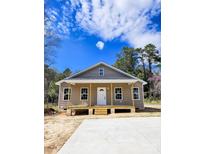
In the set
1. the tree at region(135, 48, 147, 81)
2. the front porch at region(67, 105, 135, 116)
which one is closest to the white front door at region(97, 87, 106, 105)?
the front porch at region(67, 105, 135, 116)

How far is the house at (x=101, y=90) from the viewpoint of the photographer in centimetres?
982

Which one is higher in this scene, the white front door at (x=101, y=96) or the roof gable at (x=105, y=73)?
the roof gable at (x=105, y=73)

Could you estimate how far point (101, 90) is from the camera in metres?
9.96

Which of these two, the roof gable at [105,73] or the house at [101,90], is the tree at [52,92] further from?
the roof gable at [105,73]

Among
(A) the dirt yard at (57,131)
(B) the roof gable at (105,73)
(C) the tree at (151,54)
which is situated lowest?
(A) the dirt yard at (57,131)

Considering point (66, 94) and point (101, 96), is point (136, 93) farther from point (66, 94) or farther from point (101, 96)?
point (66, 94)

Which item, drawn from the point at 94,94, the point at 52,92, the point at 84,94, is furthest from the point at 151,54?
the point at 52,92

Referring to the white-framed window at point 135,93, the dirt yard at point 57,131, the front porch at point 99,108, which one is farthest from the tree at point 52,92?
the dirt yard at point 57,131
